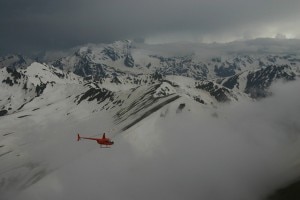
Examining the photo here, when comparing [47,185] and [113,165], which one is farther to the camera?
[113,165]

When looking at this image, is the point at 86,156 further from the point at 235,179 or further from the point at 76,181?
the point at 235,179

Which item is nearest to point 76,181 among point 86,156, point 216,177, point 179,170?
point 86,156

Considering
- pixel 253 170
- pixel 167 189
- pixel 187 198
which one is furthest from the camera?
pixel 253 170

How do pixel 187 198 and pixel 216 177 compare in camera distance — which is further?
pixel 216 177

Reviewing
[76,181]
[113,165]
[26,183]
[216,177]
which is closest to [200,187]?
[216,177]

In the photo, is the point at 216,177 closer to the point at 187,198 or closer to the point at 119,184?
the point at 187,198

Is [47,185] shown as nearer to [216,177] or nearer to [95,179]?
[95,179]

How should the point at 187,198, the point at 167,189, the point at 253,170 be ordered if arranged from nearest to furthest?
the point at 187,198 → the point at 167,189 → the point at 253,170

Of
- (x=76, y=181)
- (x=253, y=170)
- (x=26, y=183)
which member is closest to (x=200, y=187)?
(x=253, y=170)
